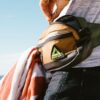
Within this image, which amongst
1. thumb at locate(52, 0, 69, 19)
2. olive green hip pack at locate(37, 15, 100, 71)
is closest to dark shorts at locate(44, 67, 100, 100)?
olive green hip pack at locate(37, 15, 100, 71)

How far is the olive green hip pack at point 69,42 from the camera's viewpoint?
111 centimetres

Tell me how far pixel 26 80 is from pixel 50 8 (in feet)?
1.31

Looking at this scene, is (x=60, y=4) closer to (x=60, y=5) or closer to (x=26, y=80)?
(x=60, y=5)

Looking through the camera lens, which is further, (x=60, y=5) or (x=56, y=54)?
(x=60, y=5)

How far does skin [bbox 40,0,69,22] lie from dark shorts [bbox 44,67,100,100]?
367 millimetres

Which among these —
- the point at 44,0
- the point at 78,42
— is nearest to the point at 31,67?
the point at 78,42

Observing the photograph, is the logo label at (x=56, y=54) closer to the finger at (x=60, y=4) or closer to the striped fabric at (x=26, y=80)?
the striped fabric at (x=26, y=80)

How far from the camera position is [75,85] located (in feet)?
3.56

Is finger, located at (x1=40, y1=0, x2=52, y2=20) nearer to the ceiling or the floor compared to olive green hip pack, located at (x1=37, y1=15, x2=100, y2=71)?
nearer to the floor

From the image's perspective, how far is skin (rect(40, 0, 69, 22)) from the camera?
142cm

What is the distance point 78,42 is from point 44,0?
1.44 feet

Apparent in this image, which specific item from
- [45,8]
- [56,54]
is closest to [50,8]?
[45,8]

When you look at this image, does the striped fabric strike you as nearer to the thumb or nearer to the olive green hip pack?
the olive green hip pack

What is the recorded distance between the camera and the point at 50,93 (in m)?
Answer: 1.09
